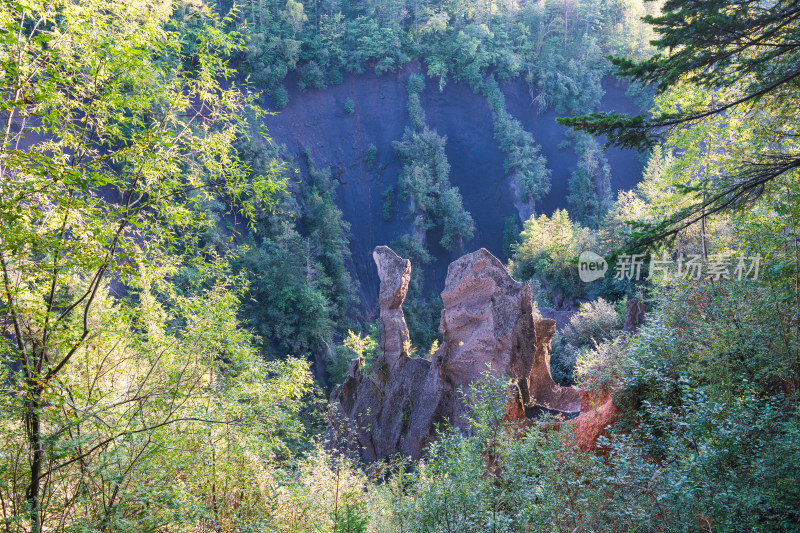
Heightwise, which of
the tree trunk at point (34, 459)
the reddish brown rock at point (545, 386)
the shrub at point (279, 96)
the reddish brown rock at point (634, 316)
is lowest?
the tree trunk at point (34, 459)

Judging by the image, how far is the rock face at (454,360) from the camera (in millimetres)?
10406

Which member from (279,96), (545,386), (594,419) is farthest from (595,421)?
(279,96)

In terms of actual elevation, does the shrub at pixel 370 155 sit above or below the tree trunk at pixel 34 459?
above

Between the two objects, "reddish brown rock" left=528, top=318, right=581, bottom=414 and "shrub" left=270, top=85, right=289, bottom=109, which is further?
"shrub" left=270, top=85, right=289, bottom=109

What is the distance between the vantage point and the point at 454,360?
1098 cm

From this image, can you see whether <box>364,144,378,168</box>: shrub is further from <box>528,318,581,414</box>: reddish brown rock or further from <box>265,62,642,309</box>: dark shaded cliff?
<box>528,318,581,414</box>: reddish brown rock

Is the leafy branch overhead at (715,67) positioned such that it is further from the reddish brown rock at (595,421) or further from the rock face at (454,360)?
the rock face at (454,360)

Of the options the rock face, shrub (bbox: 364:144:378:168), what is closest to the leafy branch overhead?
the rock face

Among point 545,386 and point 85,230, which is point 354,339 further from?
point 85,230

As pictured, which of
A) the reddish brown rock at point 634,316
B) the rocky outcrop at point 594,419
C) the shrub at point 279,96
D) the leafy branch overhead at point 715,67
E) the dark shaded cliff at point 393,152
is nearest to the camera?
the leafy branch overhead at point 715,67

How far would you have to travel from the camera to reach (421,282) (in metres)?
31.1

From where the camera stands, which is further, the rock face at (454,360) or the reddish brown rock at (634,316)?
the reddish brown rock at (634,316)

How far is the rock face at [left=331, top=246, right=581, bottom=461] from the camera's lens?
10406 mm

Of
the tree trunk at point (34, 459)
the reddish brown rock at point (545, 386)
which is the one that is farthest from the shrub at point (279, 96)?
the tree trunk at point (34, 459)
